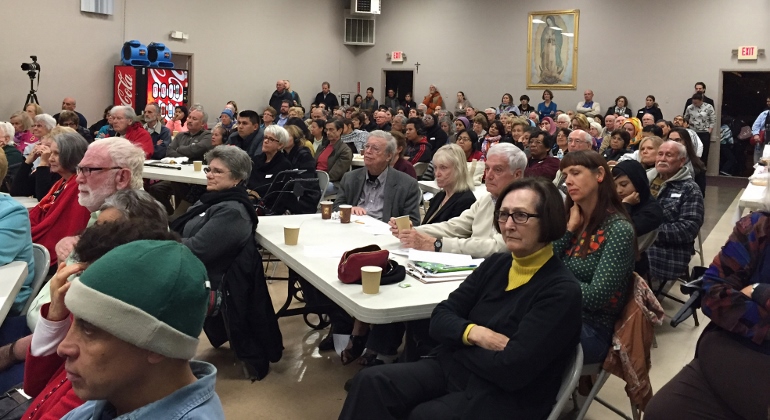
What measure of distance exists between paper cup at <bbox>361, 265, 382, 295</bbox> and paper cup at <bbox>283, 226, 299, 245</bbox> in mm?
864

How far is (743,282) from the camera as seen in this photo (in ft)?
7.57

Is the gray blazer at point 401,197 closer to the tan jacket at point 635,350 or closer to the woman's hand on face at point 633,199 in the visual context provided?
the woman's hand on face at point 633,199

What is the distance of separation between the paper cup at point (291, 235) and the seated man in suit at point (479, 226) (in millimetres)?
473

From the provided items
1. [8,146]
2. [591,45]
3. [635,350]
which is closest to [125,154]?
[635,350]

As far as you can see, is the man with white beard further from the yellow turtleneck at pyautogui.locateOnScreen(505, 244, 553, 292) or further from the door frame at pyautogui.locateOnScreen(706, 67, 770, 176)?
the door frame at pyautogui.locateOnScreen(706, 67, 770, 176)

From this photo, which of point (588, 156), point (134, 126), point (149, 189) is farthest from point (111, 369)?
point (134, 126)

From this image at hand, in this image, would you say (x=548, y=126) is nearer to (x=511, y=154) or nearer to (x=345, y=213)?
(x=345, y=213)

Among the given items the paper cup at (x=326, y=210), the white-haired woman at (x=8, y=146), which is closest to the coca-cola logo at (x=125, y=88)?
Answer: the white-haired woman at (x=8, y=146)

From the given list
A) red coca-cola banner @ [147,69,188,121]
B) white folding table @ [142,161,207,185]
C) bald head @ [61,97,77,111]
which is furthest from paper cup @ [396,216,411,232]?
red coca-cola banner @ [147,69,188,121]

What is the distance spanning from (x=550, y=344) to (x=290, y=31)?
15.4m

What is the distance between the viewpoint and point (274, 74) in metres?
16.4

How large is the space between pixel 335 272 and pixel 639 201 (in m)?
1.82

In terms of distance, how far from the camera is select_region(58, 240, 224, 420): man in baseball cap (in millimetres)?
1179

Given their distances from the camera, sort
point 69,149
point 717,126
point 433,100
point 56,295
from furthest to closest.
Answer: point 433,100, point 717,126, point 69,149, point 56,295
